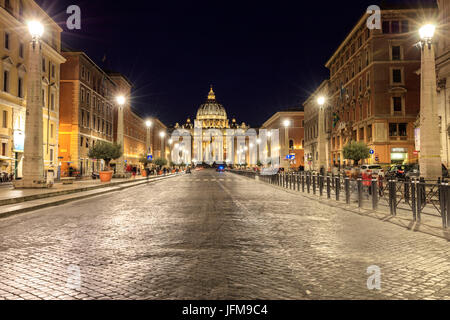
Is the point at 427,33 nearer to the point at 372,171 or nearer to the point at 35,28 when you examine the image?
the point at 372,171

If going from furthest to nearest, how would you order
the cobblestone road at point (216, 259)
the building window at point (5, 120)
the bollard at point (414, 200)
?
the building window at point (5, 120), the bollard at point (414, 200), the cobblestone road at point (216, 259)

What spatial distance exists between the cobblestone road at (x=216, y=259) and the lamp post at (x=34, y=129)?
1125 cm

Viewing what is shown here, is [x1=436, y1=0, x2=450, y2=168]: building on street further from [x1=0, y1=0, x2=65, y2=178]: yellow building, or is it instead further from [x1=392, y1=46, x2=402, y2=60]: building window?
[x1=0, y1=0, x2=65, y2=178]: yellow building

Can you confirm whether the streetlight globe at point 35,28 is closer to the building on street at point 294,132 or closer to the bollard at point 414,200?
the bollard at point 414,200

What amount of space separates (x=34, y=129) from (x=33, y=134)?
0.88ft

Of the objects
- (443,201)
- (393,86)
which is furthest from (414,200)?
(393,86)

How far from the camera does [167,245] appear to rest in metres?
7.06

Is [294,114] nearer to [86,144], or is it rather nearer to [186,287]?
[86,144]

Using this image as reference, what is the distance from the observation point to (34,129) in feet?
67.9

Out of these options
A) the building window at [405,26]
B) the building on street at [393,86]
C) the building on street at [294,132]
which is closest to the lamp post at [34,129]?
the building on street at [393,86]

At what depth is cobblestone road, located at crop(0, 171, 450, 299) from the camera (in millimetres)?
4441

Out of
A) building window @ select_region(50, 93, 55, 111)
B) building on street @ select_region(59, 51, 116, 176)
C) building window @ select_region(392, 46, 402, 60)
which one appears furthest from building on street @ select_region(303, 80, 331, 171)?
building window @ select_region(50, 93, 55, 111)

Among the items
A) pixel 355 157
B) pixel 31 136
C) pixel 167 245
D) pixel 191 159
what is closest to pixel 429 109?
pixel 167 245

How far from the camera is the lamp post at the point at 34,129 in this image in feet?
67.5
